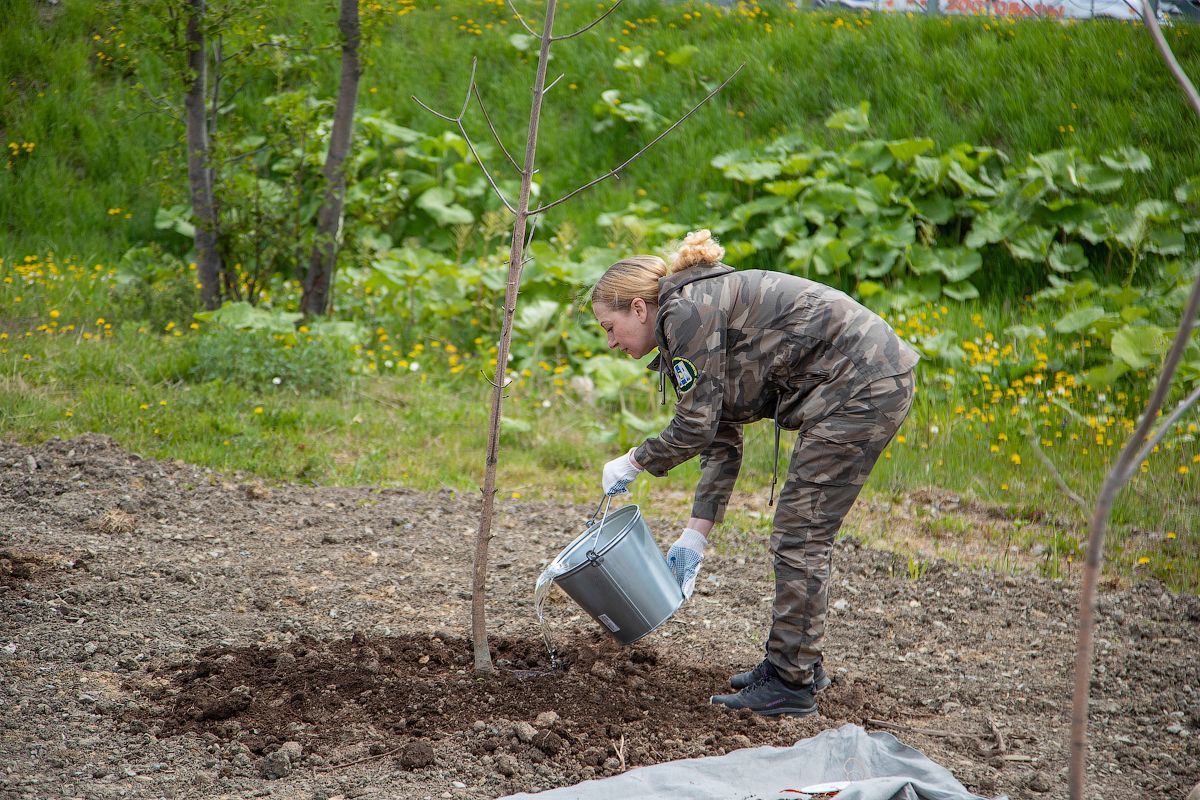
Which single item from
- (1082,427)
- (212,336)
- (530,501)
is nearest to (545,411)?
(530,501)

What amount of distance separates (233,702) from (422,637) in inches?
26.4

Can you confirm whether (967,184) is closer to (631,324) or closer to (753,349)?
(753,349)

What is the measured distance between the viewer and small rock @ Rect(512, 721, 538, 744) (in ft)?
8.82

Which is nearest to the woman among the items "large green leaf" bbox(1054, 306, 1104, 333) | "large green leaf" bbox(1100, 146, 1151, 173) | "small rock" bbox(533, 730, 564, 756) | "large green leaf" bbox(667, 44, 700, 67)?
"small rock" bbox(533, 730, 564, 756)

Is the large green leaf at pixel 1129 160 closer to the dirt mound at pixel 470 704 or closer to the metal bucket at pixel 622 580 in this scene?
the dirt mound at pixel 470 704

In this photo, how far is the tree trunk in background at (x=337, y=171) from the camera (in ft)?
20.4

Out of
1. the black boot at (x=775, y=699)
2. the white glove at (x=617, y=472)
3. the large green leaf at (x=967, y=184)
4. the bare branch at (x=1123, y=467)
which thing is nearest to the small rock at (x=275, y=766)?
the white glove at (x=617, y=472)

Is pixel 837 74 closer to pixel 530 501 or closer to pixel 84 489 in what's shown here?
pixel 530 501

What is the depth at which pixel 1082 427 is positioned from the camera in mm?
5594

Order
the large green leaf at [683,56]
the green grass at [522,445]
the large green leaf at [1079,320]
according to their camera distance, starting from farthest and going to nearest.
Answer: the large green leaf at [683,56], the large green leaf at [1079,320], the green grass at [522,445]

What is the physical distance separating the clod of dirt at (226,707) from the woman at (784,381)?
1.20m

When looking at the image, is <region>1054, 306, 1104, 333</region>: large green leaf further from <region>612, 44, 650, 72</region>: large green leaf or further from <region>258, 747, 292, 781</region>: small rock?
<region>258, 747, 292, 781</region>: small rock

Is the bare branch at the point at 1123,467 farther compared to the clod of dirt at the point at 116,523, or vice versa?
the clod of dirt at the point at 116,523

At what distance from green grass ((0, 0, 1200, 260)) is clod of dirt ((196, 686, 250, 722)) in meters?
5.25
